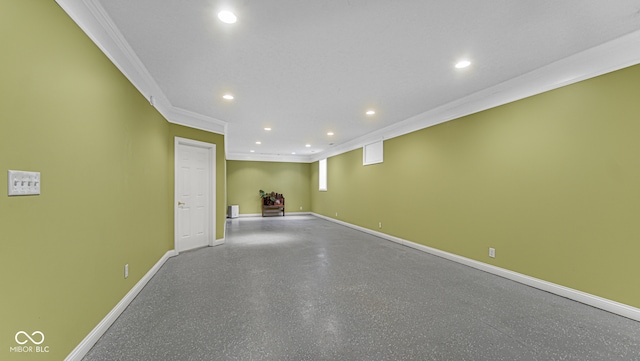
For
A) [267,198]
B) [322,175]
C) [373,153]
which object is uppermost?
[373,153]

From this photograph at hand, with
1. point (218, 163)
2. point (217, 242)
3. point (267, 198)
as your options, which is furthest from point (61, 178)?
point (267, 198)

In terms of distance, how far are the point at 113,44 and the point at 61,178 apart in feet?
4.46

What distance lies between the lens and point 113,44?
218 centimetres

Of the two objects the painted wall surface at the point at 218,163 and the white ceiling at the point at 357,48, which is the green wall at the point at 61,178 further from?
the painted wall surface at the point at 218,163

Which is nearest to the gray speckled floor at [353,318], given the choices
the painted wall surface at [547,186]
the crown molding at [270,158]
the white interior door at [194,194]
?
the painted wall surface at [547,186]

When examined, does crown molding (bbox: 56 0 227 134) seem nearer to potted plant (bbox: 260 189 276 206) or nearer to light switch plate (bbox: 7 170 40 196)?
light switch plate (bbox: 7 170 40 196)

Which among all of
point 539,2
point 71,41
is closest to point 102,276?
point 71,41

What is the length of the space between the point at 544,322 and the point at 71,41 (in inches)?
173

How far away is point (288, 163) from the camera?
10.5 m

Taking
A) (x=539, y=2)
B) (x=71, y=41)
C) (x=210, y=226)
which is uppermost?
(x=539, y=2)

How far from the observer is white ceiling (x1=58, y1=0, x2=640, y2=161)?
1.89 metres

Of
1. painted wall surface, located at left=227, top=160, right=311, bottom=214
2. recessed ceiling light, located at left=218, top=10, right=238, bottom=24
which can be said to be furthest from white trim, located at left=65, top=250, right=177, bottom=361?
painted wall surface, located at left=227, top=160, right=311, bottom=214

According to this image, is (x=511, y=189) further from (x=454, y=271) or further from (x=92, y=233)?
(x=92, y=233)

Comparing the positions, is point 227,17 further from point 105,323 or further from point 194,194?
point 194,194
